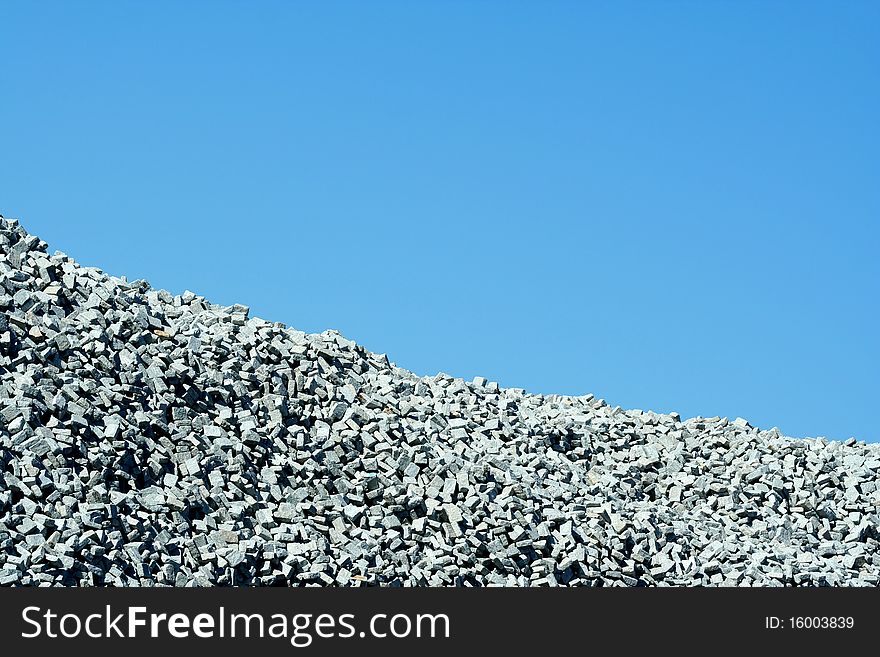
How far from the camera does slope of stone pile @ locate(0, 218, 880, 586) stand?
9.66 m

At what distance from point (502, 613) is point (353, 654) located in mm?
1369

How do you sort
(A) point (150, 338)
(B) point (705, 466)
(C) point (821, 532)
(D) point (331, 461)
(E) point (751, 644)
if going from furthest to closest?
(B) point (705, 466)
(C) point (821, 532)
(A) point (150, 338)
(D) point (331, 461)
(E) point (751, 644)

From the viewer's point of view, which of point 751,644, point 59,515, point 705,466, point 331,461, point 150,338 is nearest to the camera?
point 751,644

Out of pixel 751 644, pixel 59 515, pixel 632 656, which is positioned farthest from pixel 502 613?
pixel 59 515

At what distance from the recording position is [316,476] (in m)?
11.1

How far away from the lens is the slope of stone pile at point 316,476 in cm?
966

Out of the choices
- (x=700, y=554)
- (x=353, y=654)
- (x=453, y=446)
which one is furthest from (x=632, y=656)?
(x=453, y=446)

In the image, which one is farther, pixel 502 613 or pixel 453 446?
pixel 453 446

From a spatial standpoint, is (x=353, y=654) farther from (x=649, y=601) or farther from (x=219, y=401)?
(x=219, y=401)

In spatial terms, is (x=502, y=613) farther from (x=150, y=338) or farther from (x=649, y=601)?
(x=150, y=338)

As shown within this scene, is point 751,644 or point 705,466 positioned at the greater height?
point 705,466

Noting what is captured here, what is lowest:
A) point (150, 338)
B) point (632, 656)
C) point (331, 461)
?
point (632, 656)

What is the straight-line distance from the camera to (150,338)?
12.1 metres

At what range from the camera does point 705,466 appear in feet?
46.1
